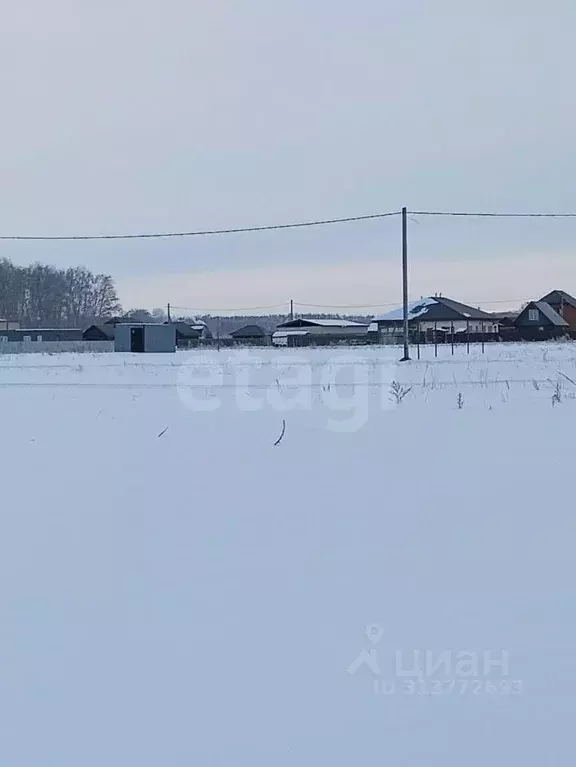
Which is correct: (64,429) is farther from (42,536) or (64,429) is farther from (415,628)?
(415,628)

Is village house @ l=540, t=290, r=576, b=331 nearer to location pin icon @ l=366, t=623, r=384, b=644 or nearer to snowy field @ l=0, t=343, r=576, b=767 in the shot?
snowy field @ l=0, t=343, r=576, b=767

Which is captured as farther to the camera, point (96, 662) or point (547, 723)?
point (96, 662)

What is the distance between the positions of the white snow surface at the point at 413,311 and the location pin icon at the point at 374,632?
7539cm

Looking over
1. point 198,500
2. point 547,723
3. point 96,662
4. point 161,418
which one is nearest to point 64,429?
point 161,418

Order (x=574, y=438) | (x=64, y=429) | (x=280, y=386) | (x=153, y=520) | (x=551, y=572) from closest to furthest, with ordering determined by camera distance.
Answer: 1. (x=551, y=572)
2. (x=153, y=520)
3. (x=574, y=438)
4. (x=64, y=429)
5. (x=280, y=386)

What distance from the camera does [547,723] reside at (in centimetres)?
255

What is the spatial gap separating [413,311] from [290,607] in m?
77.9

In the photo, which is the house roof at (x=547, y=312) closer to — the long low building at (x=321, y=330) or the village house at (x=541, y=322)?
the village house at (x=541, y=322)

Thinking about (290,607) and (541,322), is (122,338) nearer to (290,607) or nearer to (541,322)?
(541,322)

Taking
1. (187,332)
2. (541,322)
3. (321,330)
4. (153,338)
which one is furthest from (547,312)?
(153,338)

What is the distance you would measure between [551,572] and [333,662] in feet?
4.71

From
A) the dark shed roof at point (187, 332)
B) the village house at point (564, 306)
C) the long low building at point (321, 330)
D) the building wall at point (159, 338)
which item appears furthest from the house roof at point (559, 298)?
the building wall at point (159, 338)

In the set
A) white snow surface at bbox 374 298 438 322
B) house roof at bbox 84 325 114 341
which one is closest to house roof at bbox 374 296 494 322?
white snow surface at bbox 374 298 438 322

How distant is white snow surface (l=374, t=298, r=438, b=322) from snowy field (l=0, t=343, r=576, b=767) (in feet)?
237
